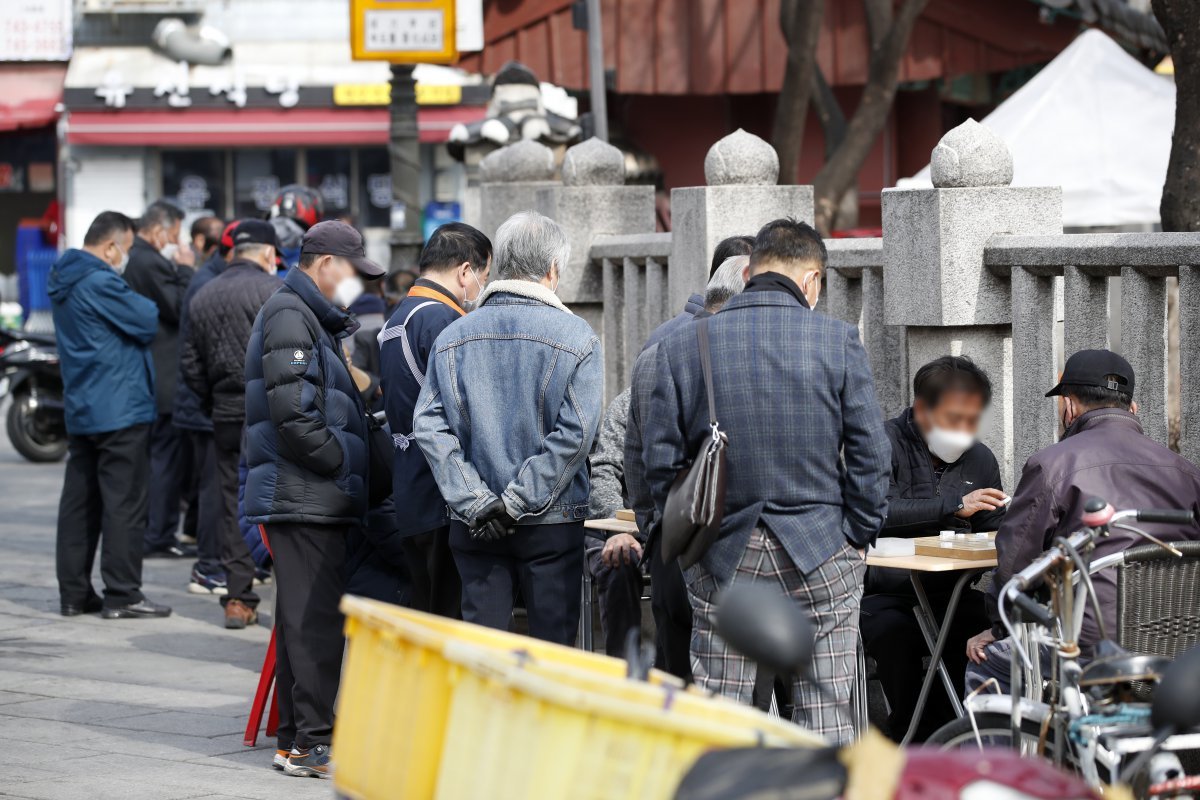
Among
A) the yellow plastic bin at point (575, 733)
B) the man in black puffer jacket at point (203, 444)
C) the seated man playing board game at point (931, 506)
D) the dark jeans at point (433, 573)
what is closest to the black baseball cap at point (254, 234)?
the man in black puffer jacket at point (203, 444)

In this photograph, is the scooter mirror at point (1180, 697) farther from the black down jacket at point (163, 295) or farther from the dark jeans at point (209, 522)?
the black down jacket at point (163, 295)

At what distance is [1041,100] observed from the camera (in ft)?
43.9

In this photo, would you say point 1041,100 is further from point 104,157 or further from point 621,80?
point 104,157

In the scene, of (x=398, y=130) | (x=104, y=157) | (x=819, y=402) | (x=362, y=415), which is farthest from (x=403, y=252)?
(x=104, y=157)

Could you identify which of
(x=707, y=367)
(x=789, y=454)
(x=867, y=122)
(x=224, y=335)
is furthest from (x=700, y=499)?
(x=867, y=122)

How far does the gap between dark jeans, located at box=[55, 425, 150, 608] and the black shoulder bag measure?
16.5 ft

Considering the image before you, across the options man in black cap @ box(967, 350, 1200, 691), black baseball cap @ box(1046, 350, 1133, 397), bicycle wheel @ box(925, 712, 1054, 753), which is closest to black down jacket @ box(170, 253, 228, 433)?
black baseball cap @ box(1046, 350, 1133, 397)

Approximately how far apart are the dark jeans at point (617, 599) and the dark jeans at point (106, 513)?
344 cm

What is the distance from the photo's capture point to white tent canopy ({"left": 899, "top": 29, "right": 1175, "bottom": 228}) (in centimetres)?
1274

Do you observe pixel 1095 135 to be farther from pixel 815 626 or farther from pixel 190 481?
pixel 815 626

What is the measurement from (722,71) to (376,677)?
18.7m

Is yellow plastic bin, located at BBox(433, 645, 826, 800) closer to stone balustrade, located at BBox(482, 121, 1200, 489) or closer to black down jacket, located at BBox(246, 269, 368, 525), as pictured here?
black down jacket, located at BBox(246, 269, 368, 525)

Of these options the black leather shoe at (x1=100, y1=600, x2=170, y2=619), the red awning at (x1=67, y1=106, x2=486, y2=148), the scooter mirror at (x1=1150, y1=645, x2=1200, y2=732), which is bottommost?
the black leather shoe at (x1=100, y1=600, x2=170, y2=619)

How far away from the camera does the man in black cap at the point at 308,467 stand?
6.57 meters
